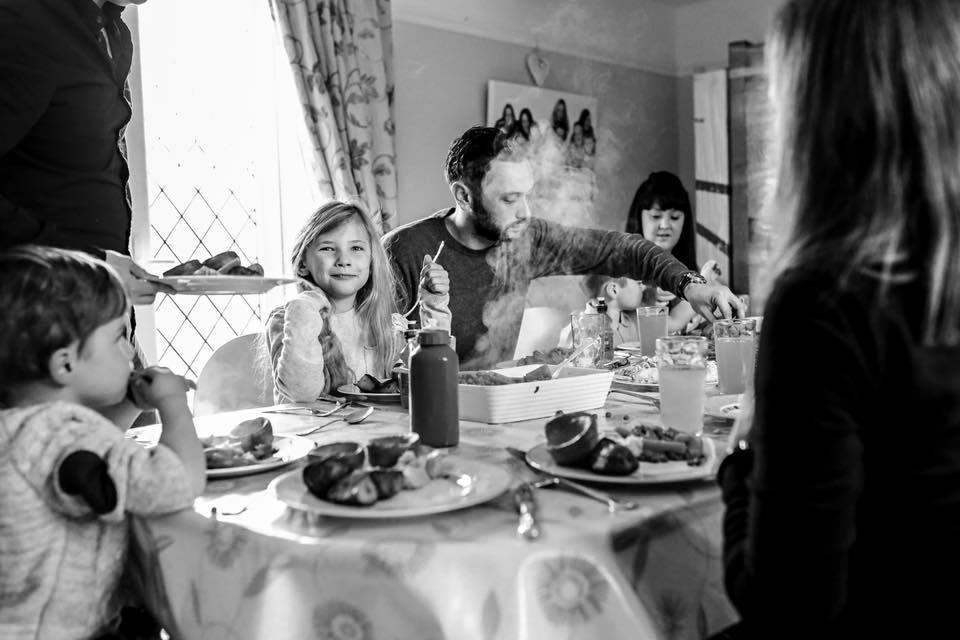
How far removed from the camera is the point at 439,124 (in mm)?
4031

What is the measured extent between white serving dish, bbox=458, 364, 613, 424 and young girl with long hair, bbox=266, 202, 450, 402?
569mm

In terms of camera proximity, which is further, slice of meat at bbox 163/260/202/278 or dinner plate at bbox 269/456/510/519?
slice of meat at bbox 163/260/202/278

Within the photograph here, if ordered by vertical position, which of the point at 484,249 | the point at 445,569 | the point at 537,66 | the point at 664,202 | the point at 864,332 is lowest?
the point at 445,569

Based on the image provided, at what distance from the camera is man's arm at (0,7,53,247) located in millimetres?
1698

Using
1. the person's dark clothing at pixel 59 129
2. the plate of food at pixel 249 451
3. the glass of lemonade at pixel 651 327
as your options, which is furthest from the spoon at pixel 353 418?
the glass of lemonade at pixel 651 327

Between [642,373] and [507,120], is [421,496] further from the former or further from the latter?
[507,120]

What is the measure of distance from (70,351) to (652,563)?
27.7 inches

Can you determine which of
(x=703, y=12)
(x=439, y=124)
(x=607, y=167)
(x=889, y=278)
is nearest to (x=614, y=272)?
(x=439, y=124)

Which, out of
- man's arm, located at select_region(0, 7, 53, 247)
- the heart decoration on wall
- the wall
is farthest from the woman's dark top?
the heart decoration on wall

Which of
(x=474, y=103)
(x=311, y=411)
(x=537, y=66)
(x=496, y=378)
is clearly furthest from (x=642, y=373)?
(x=537, y=66)

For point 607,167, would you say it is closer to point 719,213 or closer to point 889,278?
point 719,213

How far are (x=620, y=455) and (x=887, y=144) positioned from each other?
0.46 m

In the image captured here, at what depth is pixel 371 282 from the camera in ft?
7.39

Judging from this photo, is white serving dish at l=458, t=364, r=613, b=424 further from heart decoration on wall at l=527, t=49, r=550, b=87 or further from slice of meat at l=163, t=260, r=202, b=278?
heart decoration on wall at l=527, t=49, r=550, b=87
